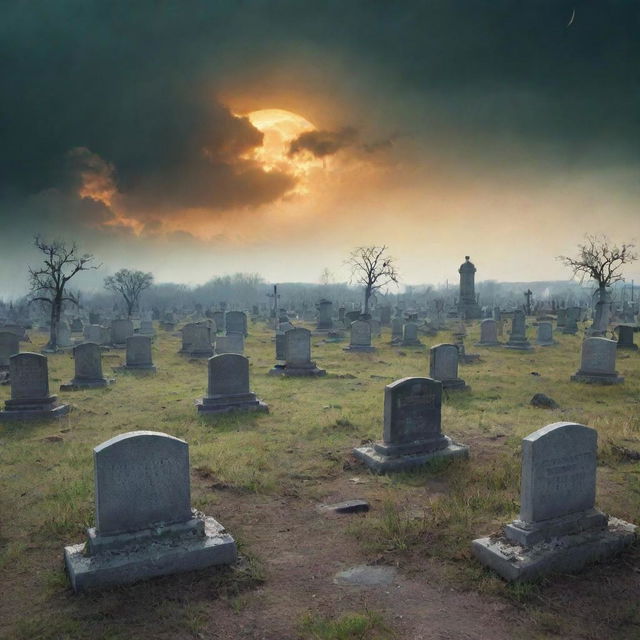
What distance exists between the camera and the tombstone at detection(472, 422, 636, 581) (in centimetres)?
475

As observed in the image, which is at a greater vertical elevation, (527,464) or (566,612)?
(527,464)

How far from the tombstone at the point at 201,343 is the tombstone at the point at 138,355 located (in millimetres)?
3325

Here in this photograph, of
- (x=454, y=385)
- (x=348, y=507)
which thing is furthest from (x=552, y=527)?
(x=454, y=385)

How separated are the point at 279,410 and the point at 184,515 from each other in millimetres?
6569

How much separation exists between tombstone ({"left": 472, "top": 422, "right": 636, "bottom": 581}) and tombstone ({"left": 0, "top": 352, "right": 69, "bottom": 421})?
10148 millimetres

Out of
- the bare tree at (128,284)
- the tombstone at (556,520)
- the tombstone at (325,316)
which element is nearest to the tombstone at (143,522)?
the tombstone at (556,520)

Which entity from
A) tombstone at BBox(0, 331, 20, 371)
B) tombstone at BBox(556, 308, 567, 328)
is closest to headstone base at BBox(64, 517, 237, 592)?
tombstone at BBox(0, 331, 20, 371)

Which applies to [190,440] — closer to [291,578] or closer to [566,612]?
[291,578]

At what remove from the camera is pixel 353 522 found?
19.5 feet

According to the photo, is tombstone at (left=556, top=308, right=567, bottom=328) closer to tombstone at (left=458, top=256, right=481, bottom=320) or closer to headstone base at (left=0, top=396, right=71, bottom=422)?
tombstone at (left=458, top=256, right=481, bottom=320)

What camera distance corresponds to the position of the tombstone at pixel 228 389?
11.5 meters

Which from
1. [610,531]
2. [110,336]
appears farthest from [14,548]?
[110,336]

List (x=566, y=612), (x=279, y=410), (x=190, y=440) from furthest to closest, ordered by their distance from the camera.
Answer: (x=279, y=410) → (x=190, y=440) → (x=566, y=612)

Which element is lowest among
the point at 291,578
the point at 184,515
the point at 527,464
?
the point at 291,578
